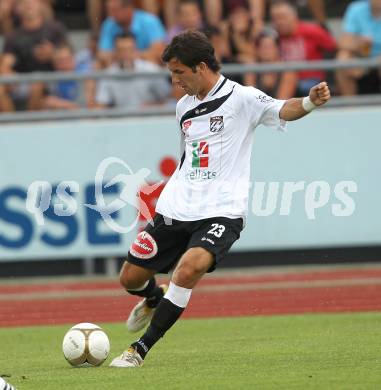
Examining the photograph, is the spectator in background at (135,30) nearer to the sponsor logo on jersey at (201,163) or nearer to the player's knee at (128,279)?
the player's knee at (128,279)

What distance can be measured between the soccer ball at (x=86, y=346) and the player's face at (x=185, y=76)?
6.11 feet

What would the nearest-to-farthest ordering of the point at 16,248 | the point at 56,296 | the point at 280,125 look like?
the point at 280,125 → the point at 56,296 → the point at 16,248

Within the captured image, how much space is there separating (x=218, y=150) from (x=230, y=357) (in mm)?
1533

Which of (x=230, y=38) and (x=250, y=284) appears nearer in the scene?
(x=250, y=284)

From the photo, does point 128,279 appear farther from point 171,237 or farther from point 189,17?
point 189,17

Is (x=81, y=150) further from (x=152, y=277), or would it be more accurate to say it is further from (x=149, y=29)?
(x=152, y=277)

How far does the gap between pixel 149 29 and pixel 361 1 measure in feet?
10.0

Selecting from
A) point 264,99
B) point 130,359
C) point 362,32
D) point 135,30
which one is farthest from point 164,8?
point 130,359

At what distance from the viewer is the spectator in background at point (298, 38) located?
15.6 meters

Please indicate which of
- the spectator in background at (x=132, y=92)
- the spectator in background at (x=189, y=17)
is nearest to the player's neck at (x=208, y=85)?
the spectator in background at (x=132, y=92)

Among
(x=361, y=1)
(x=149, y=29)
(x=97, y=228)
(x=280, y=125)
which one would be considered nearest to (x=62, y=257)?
(x=97, y=228)

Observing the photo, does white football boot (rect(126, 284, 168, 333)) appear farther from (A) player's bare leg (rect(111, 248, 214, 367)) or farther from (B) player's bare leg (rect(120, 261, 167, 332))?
A: (A) player's bare leg (rect(111, 248, 214, 367))

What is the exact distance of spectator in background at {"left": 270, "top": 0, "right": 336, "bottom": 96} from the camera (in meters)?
15.6

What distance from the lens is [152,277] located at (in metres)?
9.26
